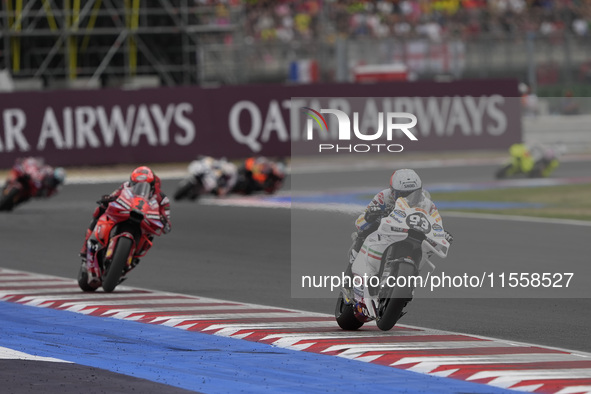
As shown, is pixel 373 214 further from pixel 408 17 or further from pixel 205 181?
pixel 408 17

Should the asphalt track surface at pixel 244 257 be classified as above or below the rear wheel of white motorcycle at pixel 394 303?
below

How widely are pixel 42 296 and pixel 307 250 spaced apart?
2.92 m

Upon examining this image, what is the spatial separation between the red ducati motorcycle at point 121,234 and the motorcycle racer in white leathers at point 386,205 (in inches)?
115

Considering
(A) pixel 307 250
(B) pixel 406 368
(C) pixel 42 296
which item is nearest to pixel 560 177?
(A) pixel 307 250

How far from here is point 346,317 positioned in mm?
9422

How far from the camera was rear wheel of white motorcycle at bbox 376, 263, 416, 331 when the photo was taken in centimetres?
866

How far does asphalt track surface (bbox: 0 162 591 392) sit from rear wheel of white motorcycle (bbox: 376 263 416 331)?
2.45 feet

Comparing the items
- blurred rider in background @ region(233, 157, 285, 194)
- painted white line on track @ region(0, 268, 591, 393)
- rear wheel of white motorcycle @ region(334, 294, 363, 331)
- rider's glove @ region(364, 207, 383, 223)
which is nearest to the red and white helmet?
painted white line on track @ region(0, 268, 591, 393)

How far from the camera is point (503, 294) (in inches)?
460

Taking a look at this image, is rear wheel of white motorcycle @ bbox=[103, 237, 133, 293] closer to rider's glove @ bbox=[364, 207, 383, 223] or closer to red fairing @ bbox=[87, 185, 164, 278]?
red fairing @ bbox=[87, 185, 164, 278]

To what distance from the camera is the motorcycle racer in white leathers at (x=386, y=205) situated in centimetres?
883

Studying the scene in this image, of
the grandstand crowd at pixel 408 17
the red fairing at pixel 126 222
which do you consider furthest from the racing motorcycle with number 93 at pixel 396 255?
the grandstand crowd at pixel 408 17

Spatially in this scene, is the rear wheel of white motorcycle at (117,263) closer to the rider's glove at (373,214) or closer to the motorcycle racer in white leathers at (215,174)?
the rider's glove at (373,214)

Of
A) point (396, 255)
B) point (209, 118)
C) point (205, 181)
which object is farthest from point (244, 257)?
point (209, 118)
